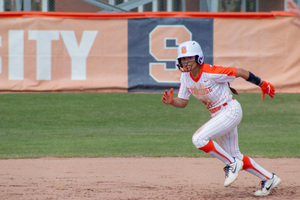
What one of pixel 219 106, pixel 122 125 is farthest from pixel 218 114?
pixel 122 125

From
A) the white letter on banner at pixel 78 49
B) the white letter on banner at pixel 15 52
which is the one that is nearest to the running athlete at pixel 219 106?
the white letter on banner at pixel 78 49

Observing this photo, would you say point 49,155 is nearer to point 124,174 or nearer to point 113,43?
point 124,174

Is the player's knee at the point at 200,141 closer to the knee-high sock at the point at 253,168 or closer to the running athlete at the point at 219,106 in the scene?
the running athlete at the point at 219,106

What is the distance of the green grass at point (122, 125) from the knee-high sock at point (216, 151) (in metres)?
3.15

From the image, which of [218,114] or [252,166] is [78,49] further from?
→ [252,166]

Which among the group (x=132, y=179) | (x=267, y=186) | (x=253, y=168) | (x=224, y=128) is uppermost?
(x=224, y=128)

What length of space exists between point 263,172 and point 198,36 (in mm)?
8950

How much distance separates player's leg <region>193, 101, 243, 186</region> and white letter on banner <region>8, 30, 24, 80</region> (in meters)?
9.71

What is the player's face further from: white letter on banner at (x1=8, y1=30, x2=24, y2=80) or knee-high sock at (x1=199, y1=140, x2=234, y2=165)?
white letter on banner at (x1=8, y1=30, x2=24, y2=80)

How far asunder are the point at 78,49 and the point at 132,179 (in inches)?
316

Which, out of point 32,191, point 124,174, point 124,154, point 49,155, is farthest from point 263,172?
point 49,155

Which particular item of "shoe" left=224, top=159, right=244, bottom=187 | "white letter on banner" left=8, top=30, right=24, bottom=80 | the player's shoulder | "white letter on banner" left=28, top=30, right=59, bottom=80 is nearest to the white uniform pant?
"shoe" left=224, top=159, right=244, bottom=187

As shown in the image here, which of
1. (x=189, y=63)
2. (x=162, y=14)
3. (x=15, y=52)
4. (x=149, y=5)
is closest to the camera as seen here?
(x=189, y=63)

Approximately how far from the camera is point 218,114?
6.00 m
